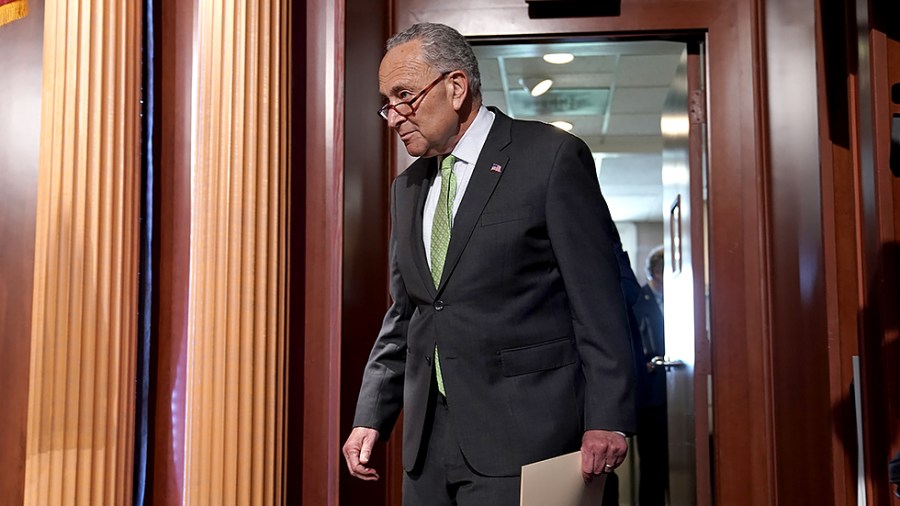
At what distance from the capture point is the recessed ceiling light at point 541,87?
672cm

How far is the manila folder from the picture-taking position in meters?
1.63

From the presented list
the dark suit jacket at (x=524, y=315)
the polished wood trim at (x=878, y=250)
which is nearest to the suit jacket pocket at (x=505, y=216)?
the dark suit jacket at (x=524, y=315)

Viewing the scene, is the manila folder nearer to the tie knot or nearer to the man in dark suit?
the man in dark suit

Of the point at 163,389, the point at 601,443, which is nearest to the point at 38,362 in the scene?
the point at 163,389

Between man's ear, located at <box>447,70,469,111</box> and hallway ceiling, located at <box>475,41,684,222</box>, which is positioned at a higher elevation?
hallway ceiling, located at <box>475,41,684,222</box>

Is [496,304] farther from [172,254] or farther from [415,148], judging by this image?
[172,254]

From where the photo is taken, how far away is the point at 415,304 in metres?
2.04

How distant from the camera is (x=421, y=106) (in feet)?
6.64

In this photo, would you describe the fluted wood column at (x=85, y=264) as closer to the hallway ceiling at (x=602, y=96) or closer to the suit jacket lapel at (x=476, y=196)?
the suit jacket lapel at (x=476, y=196)

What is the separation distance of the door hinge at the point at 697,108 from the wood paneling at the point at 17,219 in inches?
78.1

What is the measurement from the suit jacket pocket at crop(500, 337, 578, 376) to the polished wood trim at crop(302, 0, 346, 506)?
1.00m

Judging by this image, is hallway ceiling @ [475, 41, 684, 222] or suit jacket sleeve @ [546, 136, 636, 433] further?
hallway ceiling @ [475, 41, 684, 222]

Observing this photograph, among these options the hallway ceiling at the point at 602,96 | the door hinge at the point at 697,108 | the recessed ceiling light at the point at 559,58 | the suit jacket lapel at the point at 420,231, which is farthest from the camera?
the hallway ceiling at the point at 602,96

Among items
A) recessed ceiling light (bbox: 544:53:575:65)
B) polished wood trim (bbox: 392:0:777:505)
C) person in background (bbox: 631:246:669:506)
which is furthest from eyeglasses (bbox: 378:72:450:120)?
recessed ceiling light (bbox: 544:53:575:65)
